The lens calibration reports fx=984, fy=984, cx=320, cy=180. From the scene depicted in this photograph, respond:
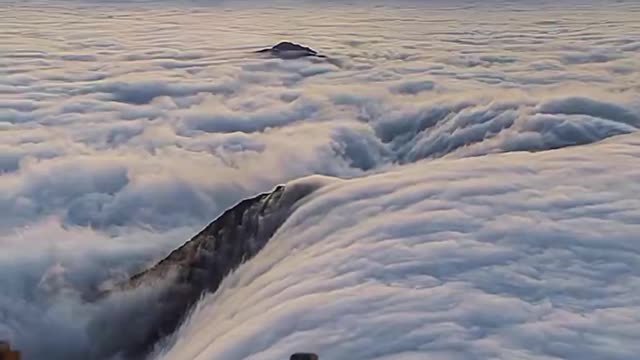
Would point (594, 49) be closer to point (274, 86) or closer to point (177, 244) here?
point (274, 86)

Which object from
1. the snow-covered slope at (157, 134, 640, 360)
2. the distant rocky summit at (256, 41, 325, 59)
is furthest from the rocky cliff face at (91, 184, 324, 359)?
the distant rocky summit at (256, 41, 325, 59)

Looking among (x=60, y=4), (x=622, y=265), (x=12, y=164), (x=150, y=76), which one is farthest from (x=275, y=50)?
(x=60, y=4)

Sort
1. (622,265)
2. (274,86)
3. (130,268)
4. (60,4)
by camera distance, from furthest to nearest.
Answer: (60,4) → (274,86) → (130,268) → (622,265)

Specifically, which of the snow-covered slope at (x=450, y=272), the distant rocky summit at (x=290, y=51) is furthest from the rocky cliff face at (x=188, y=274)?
the distant rocky summit at (x=290, y=51)

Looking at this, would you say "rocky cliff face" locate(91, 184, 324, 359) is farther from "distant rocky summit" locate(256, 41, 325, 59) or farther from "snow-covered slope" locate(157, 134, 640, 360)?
"distant rocky summit" locate(256, 41, 325, 59)

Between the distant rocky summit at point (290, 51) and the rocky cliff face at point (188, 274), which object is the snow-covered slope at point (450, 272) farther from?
the distant rocky summit at point (290, 51)

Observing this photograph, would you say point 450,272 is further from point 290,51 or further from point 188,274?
point 290,51

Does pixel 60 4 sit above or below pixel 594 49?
below
